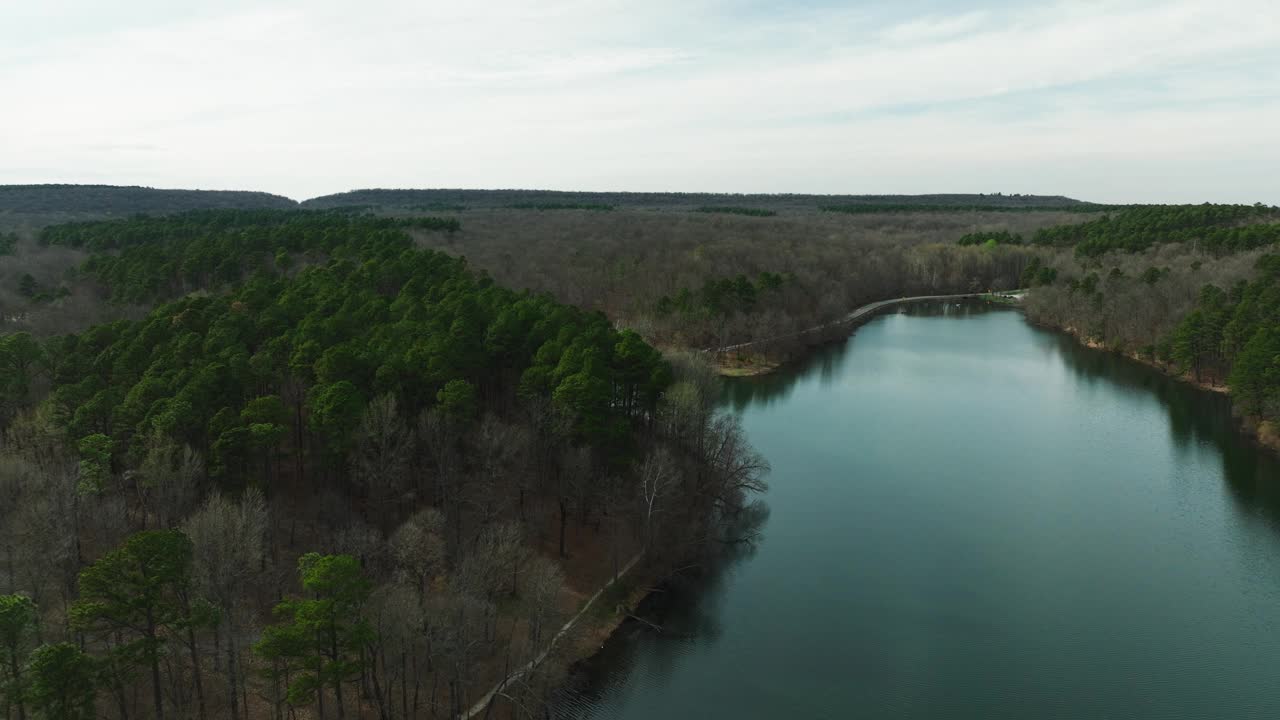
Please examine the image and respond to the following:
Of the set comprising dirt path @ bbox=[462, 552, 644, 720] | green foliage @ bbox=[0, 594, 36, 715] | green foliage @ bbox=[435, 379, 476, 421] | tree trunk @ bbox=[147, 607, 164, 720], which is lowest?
dirt path @ bbox=[462, 552, 644, 720]

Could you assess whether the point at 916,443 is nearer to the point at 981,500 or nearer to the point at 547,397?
the point at 981,500

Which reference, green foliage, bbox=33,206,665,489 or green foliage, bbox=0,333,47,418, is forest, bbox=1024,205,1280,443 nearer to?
green foliage, bbox=33,206,665,489

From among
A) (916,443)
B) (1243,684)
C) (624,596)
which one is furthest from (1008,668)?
(916,443)

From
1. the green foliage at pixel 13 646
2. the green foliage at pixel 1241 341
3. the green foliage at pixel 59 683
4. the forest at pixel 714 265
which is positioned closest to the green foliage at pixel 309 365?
the green foliage at pixel 13 646

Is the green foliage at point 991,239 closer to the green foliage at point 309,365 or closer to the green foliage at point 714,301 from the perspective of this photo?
the green foliage at point 714,301

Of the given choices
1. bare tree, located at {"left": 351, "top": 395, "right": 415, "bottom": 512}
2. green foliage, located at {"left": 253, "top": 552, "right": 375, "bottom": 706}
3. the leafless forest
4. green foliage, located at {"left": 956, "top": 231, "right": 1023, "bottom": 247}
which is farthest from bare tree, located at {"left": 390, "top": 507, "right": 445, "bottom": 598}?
green foliage, located at {"left": 956, "top": 231, "right": 1023, "bottom": 247}

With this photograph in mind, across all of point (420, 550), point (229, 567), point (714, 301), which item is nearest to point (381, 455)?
point (420, 550)

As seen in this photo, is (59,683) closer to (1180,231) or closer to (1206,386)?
(1206,386)

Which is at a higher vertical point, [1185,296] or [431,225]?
[431,225]
